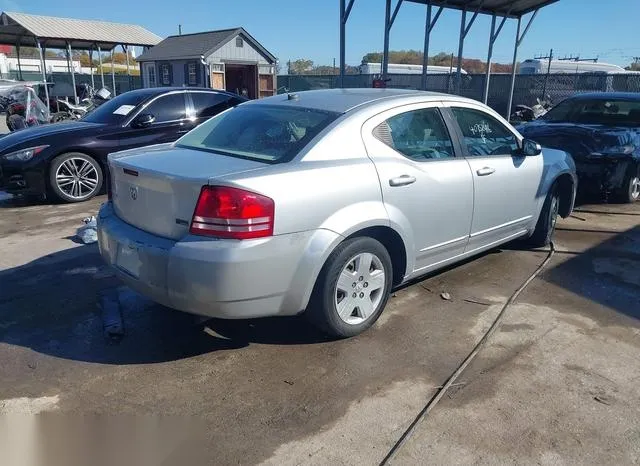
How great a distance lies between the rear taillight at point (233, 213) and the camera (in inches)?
119

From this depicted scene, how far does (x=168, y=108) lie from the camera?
857cm

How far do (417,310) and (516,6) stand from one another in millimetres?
12874

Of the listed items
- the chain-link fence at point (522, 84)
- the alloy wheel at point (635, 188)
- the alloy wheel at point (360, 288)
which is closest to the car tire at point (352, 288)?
the alloy wheel at point (360, 288)

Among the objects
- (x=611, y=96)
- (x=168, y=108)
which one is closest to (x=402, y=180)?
(x=168, y=108)

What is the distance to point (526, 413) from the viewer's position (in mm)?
2939

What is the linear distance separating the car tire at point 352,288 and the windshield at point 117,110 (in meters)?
5.82

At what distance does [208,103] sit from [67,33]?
14.4m

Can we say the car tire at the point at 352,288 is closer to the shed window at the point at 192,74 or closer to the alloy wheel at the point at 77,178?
the alloy wheel at the point at 77,178

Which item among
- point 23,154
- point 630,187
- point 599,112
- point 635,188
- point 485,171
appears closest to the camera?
point 485,171

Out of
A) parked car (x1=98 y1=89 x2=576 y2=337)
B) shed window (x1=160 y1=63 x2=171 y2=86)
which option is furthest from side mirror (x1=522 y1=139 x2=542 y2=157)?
shed window (x1=160 y1=63 x2=171 y2=86)

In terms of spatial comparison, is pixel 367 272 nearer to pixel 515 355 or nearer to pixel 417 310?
pixel 417 310

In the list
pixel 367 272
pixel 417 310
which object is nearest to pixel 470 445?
pixel 367 272

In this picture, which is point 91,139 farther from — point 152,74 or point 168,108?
point 152,74

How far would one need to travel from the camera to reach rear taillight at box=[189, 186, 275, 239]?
302 centimetres
